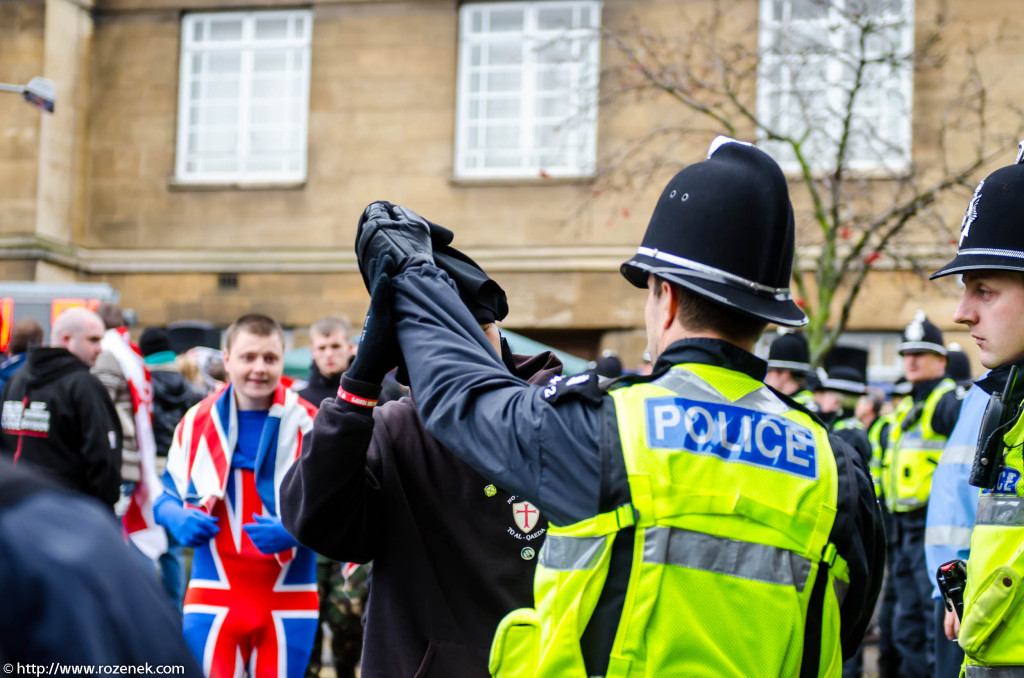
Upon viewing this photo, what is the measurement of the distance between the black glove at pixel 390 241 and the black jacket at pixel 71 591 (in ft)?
4.20

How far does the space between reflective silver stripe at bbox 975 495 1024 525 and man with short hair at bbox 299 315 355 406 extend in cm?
477

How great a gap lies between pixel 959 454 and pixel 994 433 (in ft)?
3.61

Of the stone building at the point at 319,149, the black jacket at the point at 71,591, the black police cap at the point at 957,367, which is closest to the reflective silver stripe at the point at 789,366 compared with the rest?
the black police cap at the point at 957,367

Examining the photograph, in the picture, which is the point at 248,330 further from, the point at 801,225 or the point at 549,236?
the point at 549,236

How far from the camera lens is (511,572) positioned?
114 inches

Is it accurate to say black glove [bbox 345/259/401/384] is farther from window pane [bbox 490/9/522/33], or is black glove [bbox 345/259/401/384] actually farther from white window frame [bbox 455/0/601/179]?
window pane [bbox 490/9/522/33]

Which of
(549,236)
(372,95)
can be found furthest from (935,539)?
(372,95)

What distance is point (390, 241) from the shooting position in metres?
2.39

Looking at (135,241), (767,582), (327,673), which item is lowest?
(327,673)

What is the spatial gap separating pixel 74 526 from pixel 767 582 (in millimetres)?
1301

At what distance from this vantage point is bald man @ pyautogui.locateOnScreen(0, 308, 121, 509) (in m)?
6.62

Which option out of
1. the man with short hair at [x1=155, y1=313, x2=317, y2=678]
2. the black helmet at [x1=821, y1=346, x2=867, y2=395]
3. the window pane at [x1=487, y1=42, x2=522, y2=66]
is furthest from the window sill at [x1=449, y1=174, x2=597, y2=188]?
the man with short hair at [x1=155, y1=313, x2=317, y2=678]

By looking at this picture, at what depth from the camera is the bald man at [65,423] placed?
6.62 meters

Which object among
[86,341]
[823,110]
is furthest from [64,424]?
[823,110]
